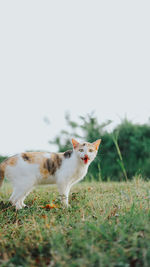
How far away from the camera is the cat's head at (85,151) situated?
328 centimetres

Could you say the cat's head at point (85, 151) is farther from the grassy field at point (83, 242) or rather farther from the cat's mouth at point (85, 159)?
the grassy field at point (83, 242)

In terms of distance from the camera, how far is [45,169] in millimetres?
3357

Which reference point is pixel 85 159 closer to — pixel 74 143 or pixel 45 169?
pixel 74 143

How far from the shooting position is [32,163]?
331cm

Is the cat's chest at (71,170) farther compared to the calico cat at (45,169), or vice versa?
the cat's chest at (71,170)

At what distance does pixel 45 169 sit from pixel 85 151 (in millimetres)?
535

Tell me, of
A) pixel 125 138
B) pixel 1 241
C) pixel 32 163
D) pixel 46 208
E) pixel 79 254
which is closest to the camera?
pixel 79 254

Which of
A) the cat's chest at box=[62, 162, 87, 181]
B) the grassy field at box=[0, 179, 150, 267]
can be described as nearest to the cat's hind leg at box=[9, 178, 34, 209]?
the cat's chest at box=[62, 162, 87, 181]

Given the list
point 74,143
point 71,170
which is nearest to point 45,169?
point 71,170

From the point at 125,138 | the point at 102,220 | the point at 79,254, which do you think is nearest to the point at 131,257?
the point at 79,254

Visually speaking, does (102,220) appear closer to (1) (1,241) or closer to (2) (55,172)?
(1) (1,241)

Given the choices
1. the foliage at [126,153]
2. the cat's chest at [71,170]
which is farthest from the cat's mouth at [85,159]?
the foliage at [126,153]

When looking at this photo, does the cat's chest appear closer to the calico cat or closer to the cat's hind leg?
the calico cat

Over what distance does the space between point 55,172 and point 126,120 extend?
4427 mm
